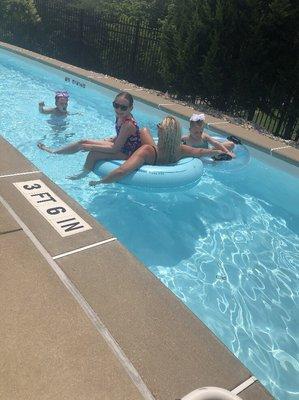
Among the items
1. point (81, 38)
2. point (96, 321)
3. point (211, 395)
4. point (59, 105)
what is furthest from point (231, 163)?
point (81, 38)

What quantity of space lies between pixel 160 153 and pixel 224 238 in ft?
5.39

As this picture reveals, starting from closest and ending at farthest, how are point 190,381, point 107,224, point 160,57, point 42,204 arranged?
point 190,381, point 42,204, point 107,224, point 160,57

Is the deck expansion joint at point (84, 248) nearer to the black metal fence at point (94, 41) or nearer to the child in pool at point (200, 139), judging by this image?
the child in pool at point (200, 139)

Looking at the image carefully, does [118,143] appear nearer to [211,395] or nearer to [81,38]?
[211,395]

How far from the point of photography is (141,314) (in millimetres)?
2520

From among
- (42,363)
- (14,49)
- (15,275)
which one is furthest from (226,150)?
(14,49)

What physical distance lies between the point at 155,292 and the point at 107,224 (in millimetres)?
2284

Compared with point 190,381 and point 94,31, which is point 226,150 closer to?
point 190,381

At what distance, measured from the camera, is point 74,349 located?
2188 millimetres

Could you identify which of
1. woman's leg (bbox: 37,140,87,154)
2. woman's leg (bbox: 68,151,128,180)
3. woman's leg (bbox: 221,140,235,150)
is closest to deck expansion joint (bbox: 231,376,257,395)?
woman's leg (bbox: 68,151,128,180)

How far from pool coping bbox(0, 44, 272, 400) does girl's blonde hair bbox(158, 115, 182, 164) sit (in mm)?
2355

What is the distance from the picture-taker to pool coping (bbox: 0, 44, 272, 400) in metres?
2.14

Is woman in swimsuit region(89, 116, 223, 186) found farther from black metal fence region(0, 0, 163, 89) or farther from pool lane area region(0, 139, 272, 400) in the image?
black metal fence region(0, 0, 163, 89)

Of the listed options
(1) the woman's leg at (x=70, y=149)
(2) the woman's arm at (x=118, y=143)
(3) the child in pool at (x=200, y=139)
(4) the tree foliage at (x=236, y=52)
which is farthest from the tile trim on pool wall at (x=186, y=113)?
A: (1) the woman's leg at (x=70, y=149)
